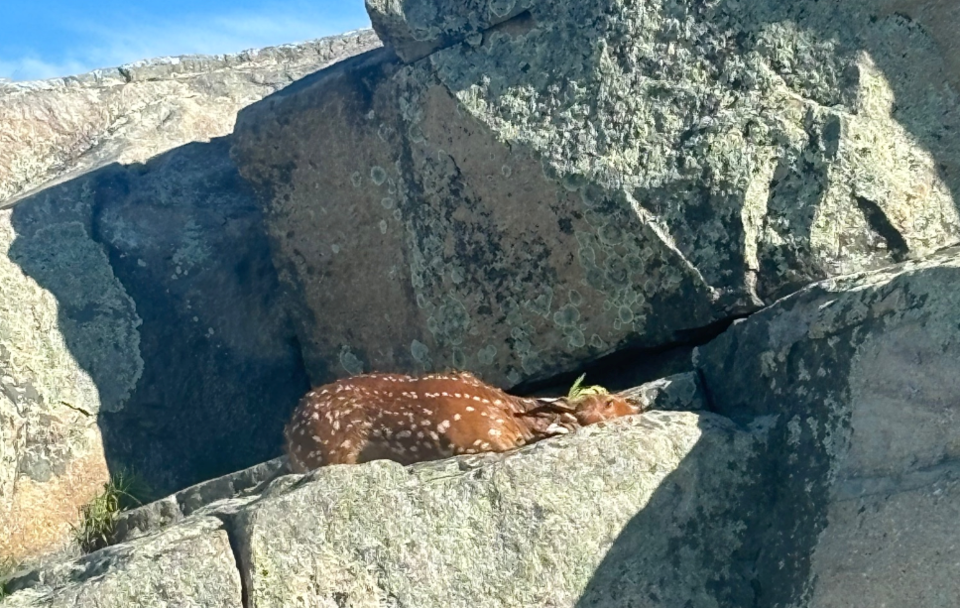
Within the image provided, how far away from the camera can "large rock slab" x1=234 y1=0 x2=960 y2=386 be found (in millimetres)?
5562

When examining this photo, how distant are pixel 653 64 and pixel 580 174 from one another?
0.65m

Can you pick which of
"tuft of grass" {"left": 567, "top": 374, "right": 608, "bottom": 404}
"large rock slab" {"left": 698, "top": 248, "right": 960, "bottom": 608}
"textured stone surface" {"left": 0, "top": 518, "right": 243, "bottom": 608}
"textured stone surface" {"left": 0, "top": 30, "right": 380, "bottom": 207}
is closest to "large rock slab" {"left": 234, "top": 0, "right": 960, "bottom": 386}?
"tuft of grass" {"left": 567, "top": 374, "right": 608, "bottom": 404}

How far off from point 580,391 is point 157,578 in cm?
222

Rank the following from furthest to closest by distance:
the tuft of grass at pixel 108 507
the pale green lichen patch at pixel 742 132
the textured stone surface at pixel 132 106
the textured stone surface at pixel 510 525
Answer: the textured stone surface at pixel 132 106 < the tuft of grass at pixel 108 507 < the pale green lichen patch at pixel 742 132 < the textured stone surface at pixel 510 525

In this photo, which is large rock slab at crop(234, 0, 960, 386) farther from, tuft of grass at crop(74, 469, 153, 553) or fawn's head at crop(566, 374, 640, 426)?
tuft of grass at crop(74, 469, 153, 553)

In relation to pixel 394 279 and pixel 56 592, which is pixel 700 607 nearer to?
pixel 56 592

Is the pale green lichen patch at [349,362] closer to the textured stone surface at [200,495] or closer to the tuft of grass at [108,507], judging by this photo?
the textured stone surface at [200,495]

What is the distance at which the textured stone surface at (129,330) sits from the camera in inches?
251

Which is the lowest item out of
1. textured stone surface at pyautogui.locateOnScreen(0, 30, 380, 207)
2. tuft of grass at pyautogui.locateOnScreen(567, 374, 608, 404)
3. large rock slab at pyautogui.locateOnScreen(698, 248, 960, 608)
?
large rock slab at pyautogui.locateOnScreen(698, 248, 960, 608)

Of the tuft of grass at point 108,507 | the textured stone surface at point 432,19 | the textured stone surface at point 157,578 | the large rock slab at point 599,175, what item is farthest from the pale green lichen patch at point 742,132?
the tuft of grass at point 108,507

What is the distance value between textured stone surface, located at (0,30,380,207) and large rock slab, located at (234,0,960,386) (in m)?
1.75

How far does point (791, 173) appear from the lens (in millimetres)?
5582

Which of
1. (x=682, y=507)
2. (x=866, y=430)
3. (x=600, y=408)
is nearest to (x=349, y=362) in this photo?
(x=600, y=408)

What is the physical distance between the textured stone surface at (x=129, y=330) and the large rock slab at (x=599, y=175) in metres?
0.56
